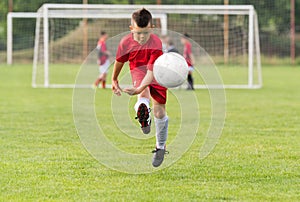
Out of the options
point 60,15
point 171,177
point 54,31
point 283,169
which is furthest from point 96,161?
point 54,31

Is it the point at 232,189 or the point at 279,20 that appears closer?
the point at 232,189

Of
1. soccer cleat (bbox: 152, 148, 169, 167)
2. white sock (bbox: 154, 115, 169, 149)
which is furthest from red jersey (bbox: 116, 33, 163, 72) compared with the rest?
soccer cleat (bbox: 152, 148, 169, 167)

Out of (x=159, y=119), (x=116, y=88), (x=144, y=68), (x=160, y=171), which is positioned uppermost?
(x=144, y=68)

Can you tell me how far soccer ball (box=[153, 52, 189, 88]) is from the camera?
7051mm

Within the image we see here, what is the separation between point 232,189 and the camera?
6.53 metres

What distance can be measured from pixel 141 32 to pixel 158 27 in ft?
57.4

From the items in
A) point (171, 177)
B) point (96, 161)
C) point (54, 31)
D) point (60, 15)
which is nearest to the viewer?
point (171, 177)

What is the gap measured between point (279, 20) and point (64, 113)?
29.1 meters

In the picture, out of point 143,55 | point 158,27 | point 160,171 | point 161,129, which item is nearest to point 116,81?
point 143,55

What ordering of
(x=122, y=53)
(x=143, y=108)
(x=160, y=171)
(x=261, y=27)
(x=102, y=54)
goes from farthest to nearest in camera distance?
(x=261, y=27) < (x=102, y=54) < (x=143, y=108) < (x=122, y=53) < (x=160, y=171)

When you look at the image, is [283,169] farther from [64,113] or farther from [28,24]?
[28,24]

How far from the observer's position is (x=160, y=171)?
752cm

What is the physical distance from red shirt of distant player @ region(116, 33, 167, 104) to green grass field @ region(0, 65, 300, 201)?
2.79ft

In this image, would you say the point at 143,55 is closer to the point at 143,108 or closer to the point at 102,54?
the point at 143,108
